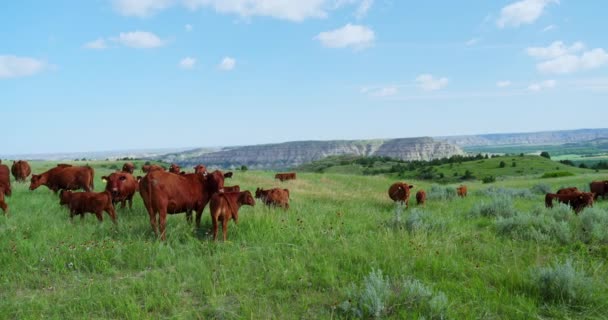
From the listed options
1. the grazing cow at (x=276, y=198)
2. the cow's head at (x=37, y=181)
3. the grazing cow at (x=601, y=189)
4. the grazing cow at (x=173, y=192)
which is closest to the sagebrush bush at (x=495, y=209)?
the grazing cow at (x=276, y=198)

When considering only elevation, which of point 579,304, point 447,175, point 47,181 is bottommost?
point 447,175

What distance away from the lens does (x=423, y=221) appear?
31.7ft

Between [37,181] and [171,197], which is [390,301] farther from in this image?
[37,181]

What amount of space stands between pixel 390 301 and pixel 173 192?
5.30 m

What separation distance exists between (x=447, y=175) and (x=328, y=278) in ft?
Result: 247

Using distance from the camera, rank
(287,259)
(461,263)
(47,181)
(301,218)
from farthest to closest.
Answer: (47,181) < (301,218) < (287,259) < (461,263)

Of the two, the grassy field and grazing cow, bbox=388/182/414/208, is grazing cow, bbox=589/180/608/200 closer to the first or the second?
grazing cow, bbox=388/182/414/208

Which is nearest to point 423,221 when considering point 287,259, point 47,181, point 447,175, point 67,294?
point 287,259

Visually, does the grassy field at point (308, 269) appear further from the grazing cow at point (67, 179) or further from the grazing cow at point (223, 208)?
the grazing cow at point (67, 179)

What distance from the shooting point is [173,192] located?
27.8 ft

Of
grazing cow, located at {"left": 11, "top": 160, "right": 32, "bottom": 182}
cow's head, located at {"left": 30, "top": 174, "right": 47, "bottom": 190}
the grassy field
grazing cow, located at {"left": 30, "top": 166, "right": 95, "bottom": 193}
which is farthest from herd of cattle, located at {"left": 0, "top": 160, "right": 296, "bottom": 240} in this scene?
grazing cow, located at {"left": 11, "top": 160, "right": 32, "bottom": 182}

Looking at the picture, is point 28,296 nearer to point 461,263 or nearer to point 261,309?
point 261,309

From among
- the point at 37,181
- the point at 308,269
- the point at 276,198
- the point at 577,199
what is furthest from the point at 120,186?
the point at 577,199

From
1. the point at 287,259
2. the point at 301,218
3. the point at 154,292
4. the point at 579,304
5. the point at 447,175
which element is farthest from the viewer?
the point at 447,175
